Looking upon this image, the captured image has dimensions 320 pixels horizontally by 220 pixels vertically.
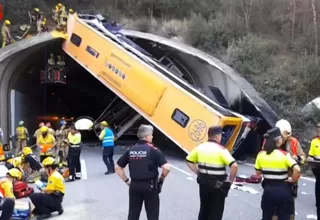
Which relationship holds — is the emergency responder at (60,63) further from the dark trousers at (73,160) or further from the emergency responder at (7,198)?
the emergency responder at (7,198)

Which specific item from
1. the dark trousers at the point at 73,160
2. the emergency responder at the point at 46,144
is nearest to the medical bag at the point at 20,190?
the dark trousers at the point at 73,160

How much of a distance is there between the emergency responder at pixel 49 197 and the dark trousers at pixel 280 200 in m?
3.98

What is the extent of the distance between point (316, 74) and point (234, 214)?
10573 millimetres

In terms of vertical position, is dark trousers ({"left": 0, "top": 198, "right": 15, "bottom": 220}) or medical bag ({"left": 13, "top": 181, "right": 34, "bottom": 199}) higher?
dark trousers ({"left": 0, "top": 198, "right": 15, "bottom": 220})

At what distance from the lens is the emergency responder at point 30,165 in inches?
456

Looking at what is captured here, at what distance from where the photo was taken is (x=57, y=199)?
825 centimetres

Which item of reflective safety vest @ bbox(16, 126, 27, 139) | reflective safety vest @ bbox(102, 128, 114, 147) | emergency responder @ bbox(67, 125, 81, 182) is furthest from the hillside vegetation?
reflective safety vest @ bbox(16, 126, 27, 139)

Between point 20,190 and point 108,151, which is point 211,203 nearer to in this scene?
point 20,190

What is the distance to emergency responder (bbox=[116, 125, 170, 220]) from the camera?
19.6ft

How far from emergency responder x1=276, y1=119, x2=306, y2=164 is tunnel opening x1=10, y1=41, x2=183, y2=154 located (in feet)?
36.6

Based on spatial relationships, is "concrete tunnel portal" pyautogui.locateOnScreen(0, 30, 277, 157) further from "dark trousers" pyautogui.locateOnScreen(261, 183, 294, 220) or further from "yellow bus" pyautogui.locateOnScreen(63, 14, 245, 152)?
"dark trousers" pyautogui.locateOnScreen(261, 183, 294, 220)

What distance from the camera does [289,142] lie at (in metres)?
6.70

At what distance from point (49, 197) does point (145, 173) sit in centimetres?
291

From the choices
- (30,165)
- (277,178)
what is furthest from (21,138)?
(277,178)
